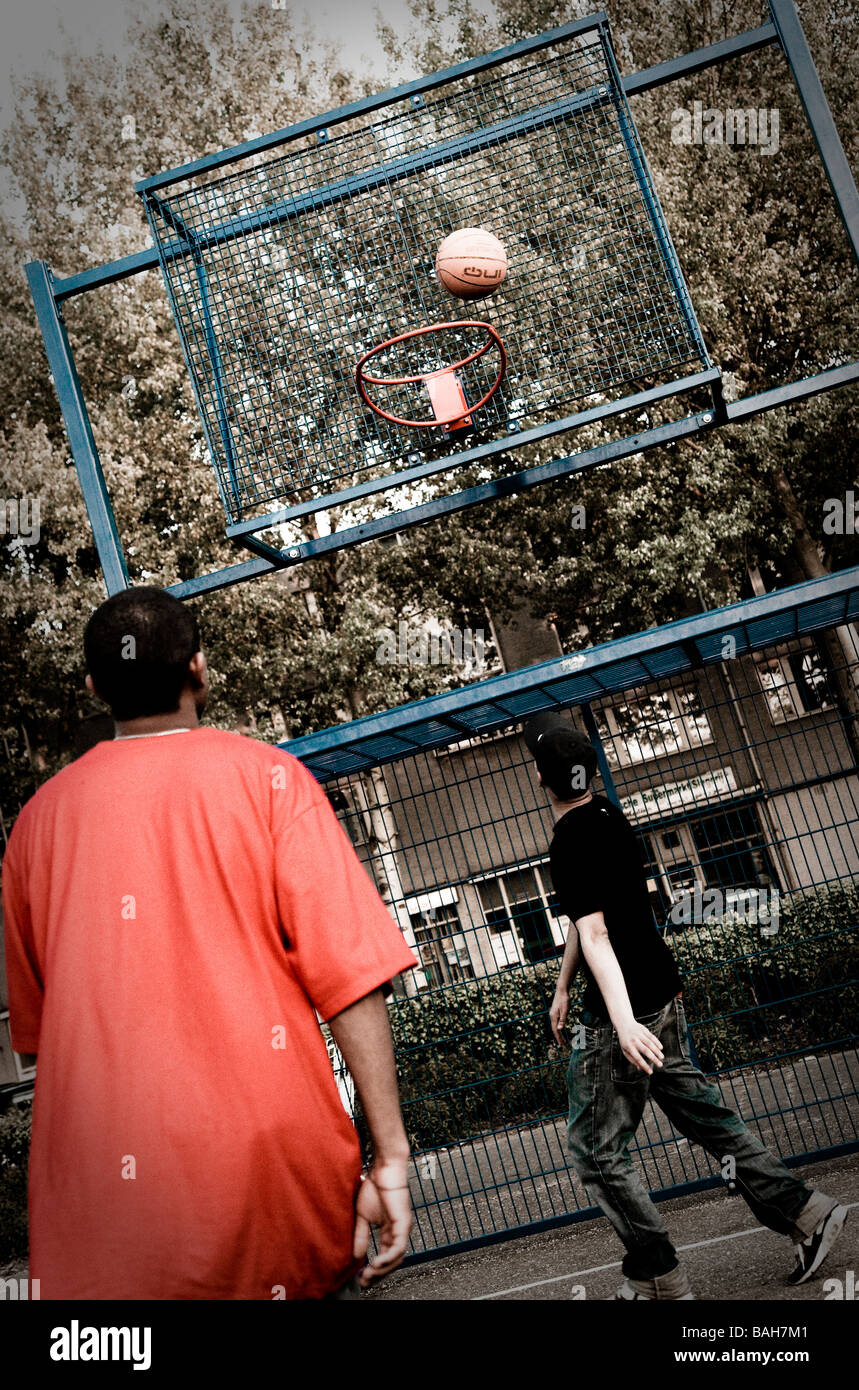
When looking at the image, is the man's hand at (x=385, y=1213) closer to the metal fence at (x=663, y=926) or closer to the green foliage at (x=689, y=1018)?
the metal fence at (x=663, y=926)

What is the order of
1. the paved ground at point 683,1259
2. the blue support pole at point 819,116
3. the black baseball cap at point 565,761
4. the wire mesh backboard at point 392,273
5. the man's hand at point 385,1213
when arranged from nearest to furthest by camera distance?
the man's hand at point 385,1213 → the black baseball cap at point 565,761 → the paved ground at point 683,1259 → the blue support pole at point 819,116 → the wire mesh backboard at point 392,273

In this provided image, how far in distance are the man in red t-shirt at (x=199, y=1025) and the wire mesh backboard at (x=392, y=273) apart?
3.26 m

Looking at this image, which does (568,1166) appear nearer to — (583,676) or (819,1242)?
(819,1242)

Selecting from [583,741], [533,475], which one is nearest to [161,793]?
[583,741]

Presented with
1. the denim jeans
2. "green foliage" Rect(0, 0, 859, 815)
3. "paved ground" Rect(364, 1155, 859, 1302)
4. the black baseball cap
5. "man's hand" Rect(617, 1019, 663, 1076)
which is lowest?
"paved ground" Rect(364, 1155, 859, 1302)

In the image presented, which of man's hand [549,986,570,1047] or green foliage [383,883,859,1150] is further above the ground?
man's hand [549,986,570,1047]

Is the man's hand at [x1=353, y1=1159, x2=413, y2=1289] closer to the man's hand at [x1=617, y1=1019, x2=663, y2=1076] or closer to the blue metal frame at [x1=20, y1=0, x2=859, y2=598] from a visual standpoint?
the man's hand at [x1=617, y1=1019, x2=663, y2=1076]

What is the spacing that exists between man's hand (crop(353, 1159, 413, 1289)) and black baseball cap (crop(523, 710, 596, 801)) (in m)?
2.23

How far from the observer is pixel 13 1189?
10516mm

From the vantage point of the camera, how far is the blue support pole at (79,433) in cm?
491

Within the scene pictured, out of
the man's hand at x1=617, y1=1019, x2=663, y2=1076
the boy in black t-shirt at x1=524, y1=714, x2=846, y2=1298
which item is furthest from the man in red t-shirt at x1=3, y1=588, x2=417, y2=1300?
the boy in black t-shirt at x1=524, y1=714, x2=846, y2=1298

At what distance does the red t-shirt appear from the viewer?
1730 mm

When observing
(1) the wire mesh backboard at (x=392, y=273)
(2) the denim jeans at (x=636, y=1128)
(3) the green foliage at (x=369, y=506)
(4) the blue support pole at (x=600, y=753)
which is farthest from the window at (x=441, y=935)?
(3) the green foliage at (x=369, y=506)

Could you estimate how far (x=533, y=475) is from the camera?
4.90 meters
